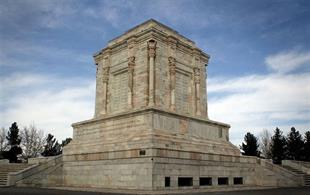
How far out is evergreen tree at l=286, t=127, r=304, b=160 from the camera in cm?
5559

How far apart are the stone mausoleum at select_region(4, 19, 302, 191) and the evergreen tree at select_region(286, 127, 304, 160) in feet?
105

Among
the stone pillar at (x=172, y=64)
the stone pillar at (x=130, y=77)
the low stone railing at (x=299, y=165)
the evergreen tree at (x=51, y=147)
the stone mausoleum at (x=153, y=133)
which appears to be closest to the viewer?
the stone mausoleum at (x=153, y=133)

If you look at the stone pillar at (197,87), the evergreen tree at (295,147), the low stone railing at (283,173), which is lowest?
the low stone railing at (283,173)

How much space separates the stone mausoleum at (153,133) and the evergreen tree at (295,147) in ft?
105

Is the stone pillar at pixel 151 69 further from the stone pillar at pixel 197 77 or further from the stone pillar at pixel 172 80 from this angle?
the stone pillar at pixel 197 77

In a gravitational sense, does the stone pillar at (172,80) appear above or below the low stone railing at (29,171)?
above

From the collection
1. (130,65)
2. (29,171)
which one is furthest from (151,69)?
(29,171)

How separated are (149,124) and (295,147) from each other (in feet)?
142

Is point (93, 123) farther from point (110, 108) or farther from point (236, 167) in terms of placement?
point (236, 167)

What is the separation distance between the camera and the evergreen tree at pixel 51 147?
61.3 meters

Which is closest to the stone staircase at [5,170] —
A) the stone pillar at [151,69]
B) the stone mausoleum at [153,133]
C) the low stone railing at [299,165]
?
the stone mausoleum at [153,133]

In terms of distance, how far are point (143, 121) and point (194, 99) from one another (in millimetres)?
8008

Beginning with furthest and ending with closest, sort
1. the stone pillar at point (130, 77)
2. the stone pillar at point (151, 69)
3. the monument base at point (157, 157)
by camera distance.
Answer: the stone pillar at point (130, 77) < the stone pillar at point (151, 69) < the monument base at point (157, 157)

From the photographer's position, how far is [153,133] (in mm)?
21188
